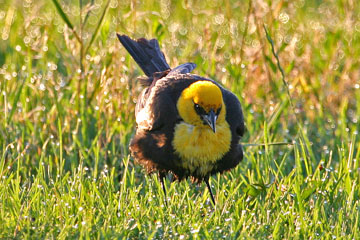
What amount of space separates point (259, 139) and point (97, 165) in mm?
1187

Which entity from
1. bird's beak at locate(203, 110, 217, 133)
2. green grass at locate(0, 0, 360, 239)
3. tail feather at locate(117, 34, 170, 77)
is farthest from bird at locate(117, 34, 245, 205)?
tail feather at locate(117, 34, 170, 77)

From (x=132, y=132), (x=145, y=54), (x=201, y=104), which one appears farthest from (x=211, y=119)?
(x=145, y=54)

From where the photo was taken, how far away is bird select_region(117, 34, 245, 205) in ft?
12.7

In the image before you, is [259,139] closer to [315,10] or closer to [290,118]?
[290,118]

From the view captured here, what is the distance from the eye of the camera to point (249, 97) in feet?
18.2

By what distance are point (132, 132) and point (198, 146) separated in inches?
44.7

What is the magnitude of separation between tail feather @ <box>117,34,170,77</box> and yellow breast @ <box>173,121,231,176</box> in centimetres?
116

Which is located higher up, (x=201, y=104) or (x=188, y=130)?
(x=201, y=104)

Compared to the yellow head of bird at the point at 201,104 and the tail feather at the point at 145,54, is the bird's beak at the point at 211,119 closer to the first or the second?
the yellow head of bird at the point at 201,104

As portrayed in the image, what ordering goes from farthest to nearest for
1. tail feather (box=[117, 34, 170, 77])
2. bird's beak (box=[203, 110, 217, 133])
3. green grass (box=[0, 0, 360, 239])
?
1. tail feather (box=[117, 34, 170, 77])
2. bird's beak (box=[203, 110, 217, 133])
3. green grass (box=[0, 0, 360, 239])

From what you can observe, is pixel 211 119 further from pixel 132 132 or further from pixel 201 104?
pixel 132 132

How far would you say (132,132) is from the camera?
4.90 meters

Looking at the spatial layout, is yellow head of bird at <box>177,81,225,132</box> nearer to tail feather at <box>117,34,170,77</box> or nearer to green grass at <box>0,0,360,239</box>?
green grass at <box>0,0,360,239</box>

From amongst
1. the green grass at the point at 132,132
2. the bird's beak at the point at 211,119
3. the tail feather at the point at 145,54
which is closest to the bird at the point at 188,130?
the bird's beak at the point at 211,119
